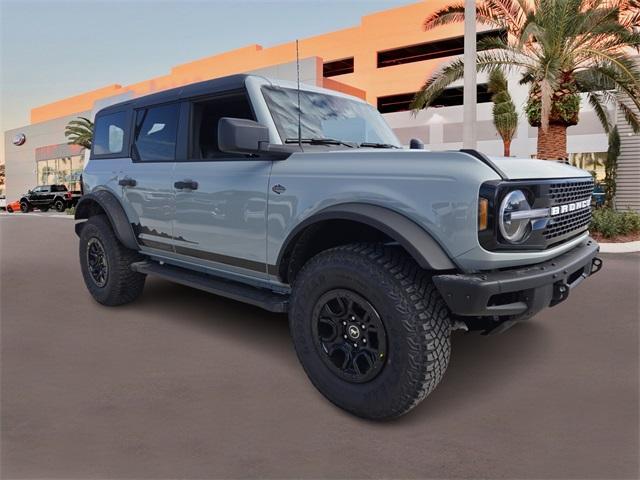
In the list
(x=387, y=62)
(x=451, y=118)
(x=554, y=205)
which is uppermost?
(x=387, y=62)

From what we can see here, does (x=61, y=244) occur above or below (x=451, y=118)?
below

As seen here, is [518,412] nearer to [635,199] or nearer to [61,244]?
[61,244]

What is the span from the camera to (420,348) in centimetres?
252

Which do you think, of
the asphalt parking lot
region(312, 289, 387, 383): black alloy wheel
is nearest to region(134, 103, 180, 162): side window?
the asphalt parking lot

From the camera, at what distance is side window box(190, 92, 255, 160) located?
4.02 metres

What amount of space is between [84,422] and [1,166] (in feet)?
336

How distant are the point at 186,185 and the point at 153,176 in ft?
1.92

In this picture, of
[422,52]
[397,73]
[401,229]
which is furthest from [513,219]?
[422,52]

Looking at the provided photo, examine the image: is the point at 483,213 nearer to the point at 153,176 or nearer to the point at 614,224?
the point at 153,176

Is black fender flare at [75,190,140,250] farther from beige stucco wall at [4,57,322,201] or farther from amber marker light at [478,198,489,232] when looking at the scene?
beige stucco wall at [4,57,322,201]

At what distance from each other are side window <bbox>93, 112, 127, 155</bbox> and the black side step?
1.27 meters

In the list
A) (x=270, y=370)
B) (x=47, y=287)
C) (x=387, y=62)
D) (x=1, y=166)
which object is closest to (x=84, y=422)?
(x=270, y=370)

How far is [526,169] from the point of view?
2.79m

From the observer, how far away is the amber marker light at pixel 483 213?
247 cm
